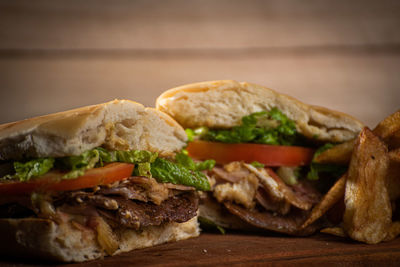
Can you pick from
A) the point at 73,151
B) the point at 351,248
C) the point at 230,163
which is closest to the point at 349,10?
the point at 230,163

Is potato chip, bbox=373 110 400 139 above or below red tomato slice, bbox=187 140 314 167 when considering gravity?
above

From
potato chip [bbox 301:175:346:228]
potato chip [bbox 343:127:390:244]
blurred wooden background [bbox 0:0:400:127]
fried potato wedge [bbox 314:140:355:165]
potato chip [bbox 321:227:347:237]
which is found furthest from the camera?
blurred wooden background [bbox 0:0:400:127]

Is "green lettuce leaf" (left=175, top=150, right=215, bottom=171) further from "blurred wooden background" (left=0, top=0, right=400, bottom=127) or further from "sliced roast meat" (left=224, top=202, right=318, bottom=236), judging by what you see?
"blurred wooden background" (left=0, top=0, right=400, bottom=127)

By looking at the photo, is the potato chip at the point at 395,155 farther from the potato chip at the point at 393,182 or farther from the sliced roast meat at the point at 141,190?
the sliced roast meat at the point at 141,190

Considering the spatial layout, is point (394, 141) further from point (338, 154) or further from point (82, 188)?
point (82, 188)

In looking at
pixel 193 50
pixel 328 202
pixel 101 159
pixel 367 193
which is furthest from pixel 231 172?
pixel 193 50

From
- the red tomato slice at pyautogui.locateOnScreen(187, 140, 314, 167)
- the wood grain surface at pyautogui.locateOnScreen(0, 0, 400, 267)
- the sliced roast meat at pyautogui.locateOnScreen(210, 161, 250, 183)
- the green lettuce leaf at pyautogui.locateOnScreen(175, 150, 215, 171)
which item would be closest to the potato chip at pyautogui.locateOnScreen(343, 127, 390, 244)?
the red tomato slice at pyautogui.locateOnScreen(187, 140, 314, 167)

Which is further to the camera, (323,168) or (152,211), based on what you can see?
(323,168)
